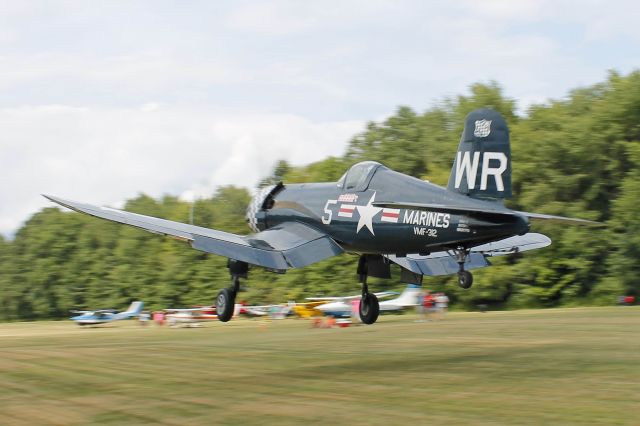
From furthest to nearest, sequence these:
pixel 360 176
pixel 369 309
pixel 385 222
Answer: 1. pixel 369 309
2. pixel 360 176
3. pixel 385 222

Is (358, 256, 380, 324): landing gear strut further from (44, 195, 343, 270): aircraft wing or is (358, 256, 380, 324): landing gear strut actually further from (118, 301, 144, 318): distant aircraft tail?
(118, 301, 144, 318): distant aircraft tail

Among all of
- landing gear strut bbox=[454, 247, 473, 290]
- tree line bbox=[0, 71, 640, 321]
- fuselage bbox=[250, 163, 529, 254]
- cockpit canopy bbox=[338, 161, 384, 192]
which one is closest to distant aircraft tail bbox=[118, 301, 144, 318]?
tree line bbox=[0, 71, 640, 321]

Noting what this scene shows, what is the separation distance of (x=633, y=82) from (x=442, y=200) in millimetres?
45870

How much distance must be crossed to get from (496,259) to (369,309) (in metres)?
38.9

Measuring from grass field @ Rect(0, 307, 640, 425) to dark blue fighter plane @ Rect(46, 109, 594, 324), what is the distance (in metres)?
2.19

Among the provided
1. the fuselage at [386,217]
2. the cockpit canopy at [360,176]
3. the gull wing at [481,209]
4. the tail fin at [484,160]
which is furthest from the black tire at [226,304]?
the tail fin at [484,160]

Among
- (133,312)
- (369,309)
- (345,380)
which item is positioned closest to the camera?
(345,380)

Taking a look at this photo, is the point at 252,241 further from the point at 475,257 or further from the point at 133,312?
the point at 133,312

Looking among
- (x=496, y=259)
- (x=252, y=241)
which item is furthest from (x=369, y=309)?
(x=496, y=259)

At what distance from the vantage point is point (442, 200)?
1620 centimetres

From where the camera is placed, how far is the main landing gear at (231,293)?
57.2 feet

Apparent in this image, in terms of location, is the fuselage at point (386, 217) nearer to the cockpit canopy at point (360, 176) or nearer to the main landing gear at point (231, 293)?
the cockpit canopy at point (360, 176)

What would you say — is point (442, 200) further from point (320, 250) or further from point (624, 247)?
point (624, 247)

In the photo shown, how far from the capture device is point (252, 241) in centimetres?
1817
